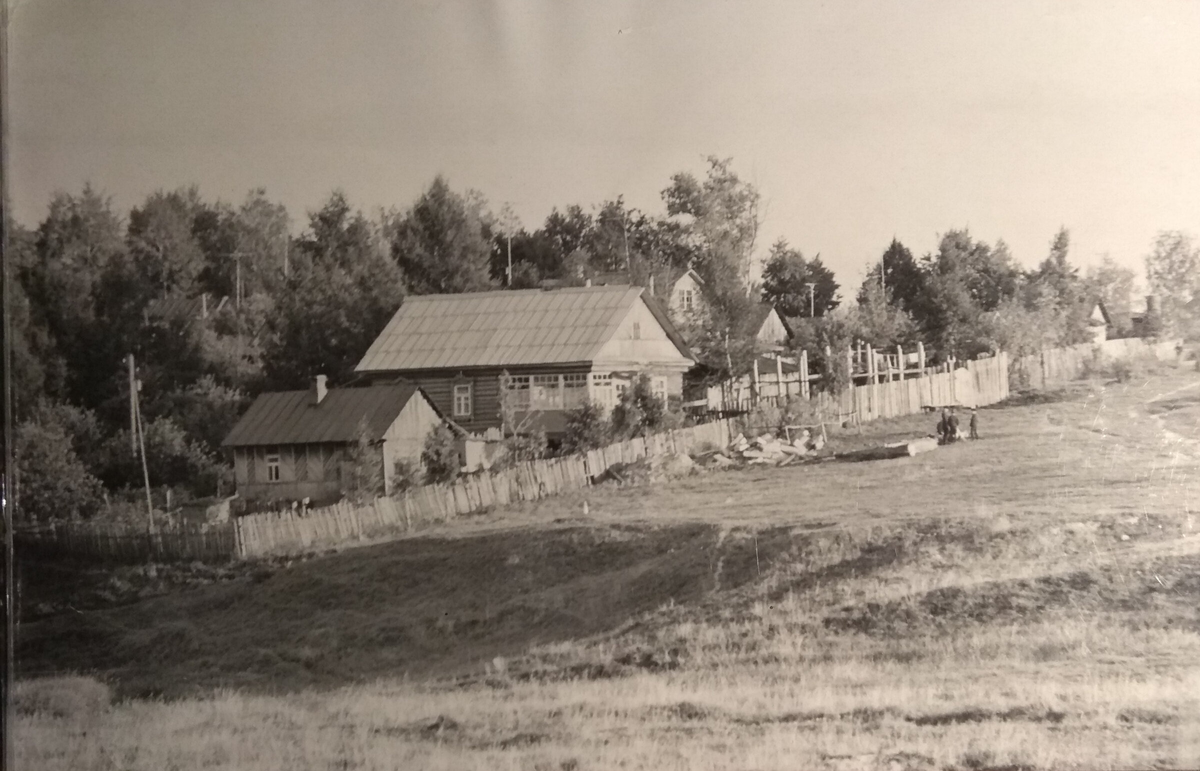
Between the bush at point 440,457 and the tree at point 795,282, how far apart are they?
1.17 meters

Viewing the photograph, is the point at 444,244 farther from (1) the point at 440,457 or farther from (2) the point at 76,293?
(2) the point at 76,293

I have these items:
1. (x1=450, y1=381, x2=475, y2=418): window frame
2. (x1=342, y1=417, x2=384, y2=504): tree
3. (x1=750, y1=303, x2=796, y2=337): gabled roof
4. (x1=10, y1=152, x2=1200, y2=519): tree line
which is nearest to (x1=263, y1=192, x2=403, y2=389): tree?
(x1=10, y1=152, x2=1200, y2=519): tree line

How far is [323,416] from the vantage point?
150 inches

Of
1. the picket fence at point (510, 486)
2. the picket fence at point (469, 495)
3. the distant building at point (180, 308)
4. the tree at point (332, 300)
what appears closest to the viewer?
the picket fence at point (510, 486)

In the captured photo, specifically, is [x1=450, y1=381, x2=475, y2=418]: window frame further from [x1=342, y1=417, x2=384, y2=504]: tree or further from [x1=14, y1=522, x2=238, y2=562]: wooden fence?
[x1=14, y1=522, x2=238, y2=562]: wooden fence

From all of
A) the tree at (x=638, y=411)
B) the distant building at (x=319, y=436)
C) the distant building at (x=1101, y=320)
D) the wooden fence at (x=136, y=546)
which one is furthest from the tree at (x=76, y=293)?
the distant building at (x=1101, y=320)

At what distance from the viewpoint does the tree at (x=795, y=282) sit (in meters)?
3.62

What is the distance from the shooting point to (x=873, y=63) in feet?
11.8

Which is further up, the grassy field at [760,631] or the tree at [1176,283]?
the tree at [1176,283]

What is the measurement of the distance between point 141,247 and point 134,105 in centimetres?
50

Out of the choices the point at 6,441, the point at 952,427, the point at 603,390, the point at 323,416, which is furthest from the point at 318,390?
the point at 952,427

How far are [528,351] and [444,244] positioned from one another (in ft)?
1.57

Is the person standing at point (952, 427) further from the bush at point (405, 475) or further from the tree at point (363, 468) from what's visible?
the tree at point (363, 468)

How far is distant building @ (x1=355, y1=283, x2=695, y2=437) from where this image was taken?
3.70 m
